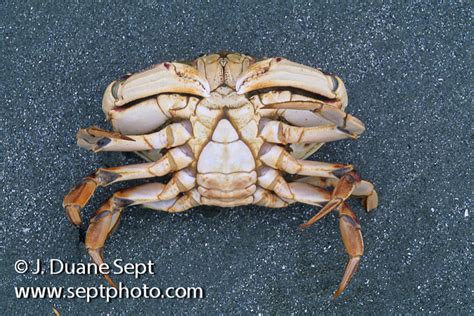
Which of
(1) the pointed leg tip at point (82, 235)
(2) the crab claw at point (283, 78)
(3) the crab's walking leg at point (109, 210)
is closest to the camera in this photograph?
(2) the crab claw at point (283, 78)

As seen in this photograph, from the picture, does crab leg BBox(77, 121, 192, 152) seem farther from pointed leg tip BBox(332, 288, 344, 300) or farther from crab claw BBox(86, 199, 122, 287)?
pointed leg tip BBox(332, 288, 344, 300)

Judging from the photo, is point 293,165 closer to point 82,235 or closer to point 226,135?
point 226,135

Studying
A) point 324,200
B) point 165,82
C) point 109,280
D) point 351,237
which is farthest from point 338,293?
point 165,82

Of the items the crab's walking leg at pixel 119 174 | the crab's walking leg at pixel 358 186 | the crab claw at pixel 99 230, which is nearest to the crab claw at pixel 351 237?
the crab's walking leg at pixel 358 186

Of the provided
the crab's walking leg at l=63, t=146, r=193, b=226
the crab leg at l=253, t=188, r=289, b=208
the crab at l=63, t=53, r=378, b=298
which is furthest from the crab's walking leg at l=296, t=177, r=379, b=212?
the crab's walking leg at l=63, t=146, r=193, b=226

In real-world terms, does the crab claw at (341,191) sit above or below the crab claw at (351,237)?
above

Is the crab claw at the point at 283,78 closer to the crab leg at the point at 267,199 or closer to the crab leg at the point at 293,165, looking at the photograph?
the crab leg at the point at 293,165

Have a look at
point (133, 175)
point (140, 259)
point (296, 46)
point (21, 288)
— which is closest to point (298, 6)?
point (296, 46)
